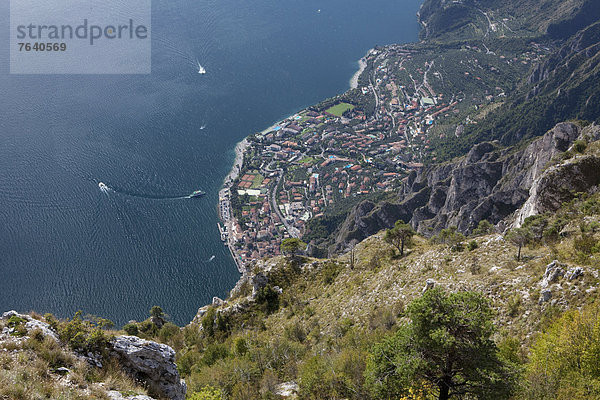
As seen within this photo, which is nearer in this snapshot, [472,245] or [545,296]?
[545,296]

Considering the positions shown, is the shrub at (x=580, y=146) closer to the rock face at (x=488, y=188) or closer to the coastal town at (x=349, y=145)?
the rock face at (x=488, y=188)

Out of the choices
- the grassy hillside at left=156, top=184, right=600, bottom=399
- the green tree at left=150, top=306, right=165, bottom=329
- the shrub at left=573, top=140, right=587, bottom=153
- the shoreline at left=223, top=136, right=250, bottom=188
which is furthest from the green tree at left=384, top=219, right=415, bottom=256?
the shoreline at left=223, top=136, right=250, bottom=188

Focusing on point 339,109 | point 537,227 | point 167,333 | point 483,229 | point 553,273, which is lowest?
point 553,273

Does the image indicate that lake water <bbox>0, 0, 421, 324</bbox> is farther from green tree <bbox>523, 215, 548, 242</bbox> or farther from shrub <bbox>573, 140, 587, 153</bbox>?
shrub <bbox>573, 140, 587, 153</bbox>

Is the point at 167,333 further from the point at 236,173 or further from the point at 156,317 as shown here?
the point at 236,173

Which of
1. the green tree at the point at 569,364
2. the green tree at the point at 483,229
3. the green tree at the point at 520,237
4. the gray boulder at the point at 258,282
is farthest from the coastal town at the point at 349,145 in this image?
the green tree at the point at 569,364

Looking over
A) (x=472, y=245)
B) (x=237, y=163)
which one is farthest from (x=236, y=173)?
(x=472, y=245)

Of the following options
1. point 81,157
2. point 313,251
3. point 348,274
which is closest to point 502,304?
point 348,274
